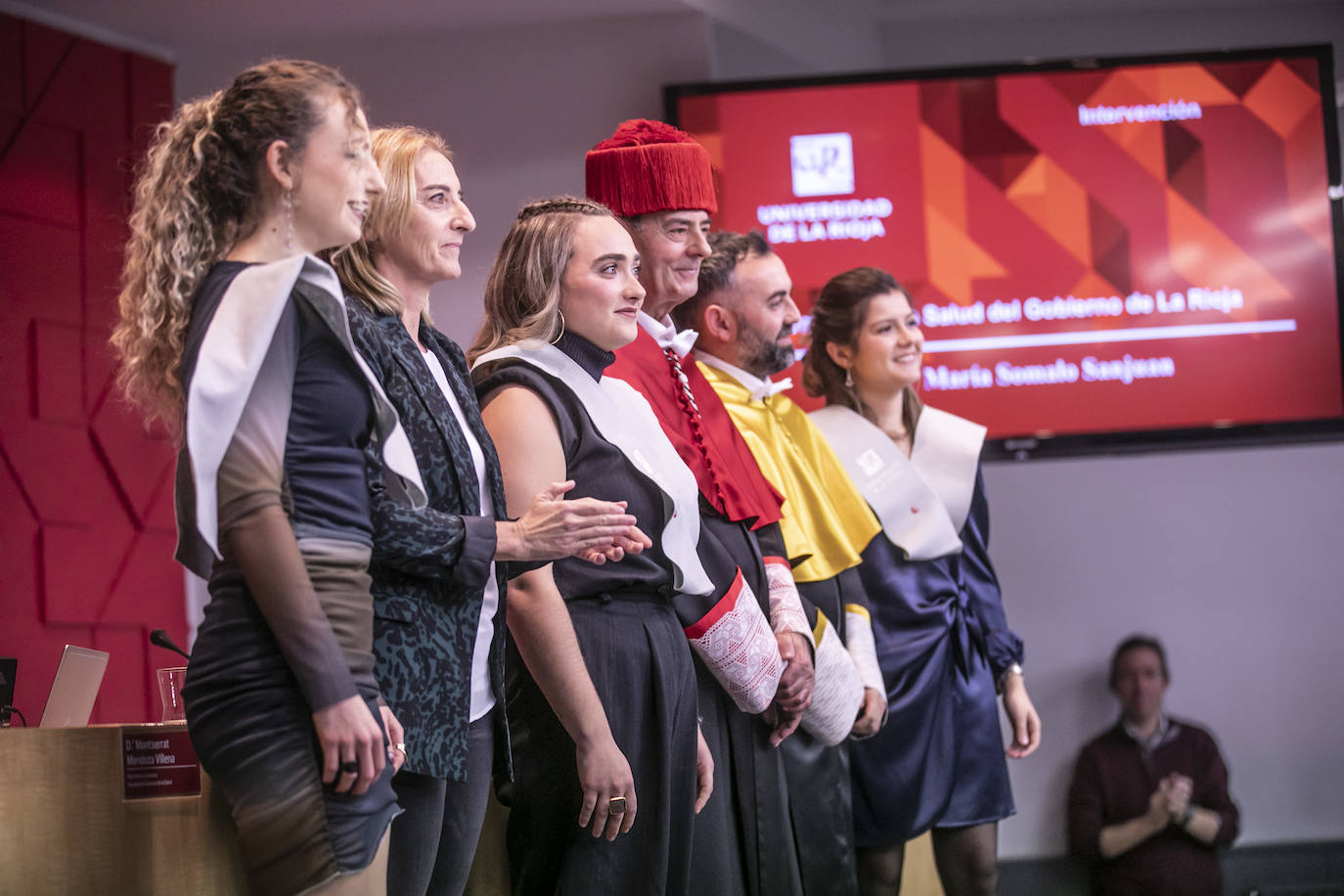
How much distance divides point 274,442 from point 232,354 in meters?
0.09

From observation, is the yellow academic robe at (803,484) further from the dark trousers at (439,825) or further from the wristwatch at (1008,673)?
the dark trousers at (439,825)

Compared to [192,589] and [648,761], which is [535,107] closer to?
[192,589]

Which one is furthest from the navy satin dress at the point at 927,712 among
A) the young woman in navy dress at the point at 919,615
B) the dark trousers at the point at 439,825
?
the dark trousers at the point at 439,825

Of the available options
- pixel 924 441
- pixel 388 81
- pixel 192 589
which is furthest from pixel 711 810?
pixel 388 81

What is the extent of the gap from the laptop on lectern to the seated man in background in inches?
129

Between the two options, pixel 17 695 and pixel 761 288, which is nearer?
pixel 761 288

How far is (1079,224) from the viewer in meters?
4.42

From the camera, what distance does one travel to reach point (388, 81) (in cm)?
452

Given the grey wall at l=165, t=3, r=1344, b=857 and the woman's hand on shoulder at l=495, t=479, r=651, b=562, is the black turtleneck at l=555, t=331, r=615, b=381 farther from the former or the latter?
the grey wall at l=165, t=3, r=1344, b=857

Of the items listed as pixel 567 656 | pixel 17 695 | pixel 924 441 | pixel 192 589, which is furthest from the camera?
pixel 192 589

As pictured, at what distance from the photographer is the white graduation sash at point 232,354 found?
126cm

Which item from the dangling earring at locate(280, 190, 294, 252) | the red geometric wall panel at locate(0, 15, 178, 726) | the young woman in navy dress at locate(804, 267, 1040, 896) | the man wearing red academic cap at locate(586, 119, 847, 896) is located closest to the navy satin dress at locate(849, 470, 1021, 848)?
the young woman in navy dress at locate(804, 267, 1040, 896)

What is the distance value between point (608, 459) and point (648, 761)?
44cm

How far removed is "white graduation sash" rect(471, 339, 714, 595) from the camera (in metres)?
2.01
